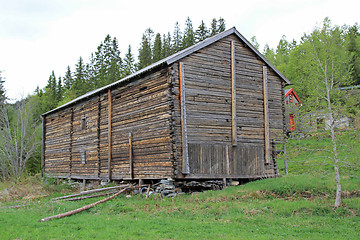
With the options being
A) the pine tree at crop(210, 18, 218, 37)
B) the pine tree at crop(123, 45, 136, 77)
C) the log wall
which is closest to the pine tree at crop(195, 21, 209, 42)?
the pine tree at crop(210, 18, 218, 37)

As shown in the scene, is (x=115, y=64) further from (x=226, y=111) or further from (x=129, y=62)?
(x=226, y=111)

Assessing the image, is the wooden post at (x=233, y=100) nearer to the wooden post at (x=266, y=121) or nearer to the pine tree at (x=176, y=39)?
the wooden post at (x=266, y=121)

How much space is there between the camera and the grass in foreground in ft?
31.8

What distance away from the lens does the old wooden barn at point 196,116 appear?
16.5 metres

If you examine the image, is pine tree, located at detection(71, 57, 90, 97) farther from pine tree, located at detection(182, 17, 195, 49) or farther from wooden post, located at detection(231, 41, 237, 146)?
wooden post, located at detection(231, 41, 237, 146)

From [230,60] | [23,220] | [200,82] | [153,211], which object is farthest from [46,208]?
[230,60]

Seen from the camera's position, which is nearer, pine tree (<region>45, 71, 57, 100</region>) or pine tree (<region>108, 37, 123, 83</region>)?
pine tree (<region>108, 37, 123, 83</region>)

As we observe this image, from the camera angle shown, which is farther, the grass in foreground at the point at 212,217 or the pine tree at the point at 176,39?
the pine tree at the point at 176,39

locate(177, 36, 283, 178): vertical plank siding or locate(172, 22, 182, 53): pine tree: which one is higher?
locate(172, 22, 182, 53): pine tree

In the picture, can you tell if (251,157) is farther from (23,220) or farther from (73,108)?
(73,108)

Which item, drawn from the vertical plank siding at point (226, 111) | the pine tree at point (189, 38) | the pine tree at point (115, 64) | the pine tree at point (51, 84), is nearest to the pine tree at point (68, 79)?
the pine tree at point (51, 84)

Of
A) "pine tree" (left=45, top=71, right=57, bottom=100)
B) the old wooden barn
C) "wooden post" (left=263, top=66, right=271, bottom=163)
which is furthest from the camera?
"pine tree" (left=45, top=71, right=57, bottom=100)

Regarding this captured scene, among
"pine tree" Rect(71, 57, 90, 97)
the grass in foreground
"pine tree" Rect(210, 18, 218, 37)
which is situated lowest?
the grass in foreground

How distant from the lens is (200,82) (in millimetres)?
17344
